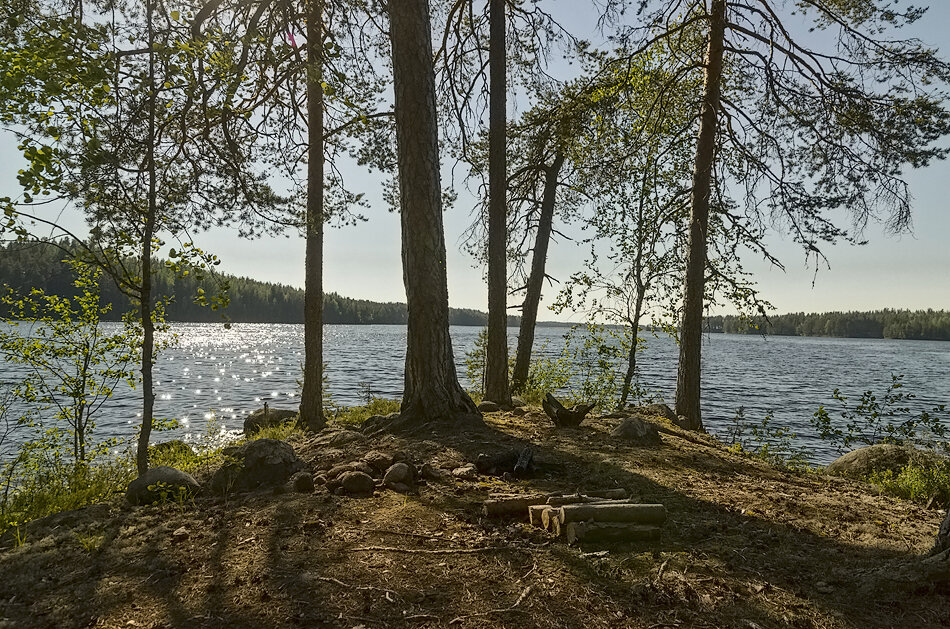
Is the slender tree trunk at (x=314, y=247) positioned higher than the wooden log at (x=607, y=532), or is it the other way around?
the slender tree trunk at (x=314, y=247)

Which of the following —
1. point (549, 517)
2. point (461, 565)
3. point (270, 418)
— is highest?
point (549, 517)

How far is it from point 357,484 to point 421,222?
145 inches

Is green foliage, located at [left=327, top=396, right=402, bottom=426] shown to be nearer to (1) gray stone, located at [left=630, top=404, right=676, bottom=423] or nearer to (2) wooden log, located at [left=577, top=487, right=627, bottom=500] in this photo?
(1) gray stone, located at [left=630, top=404, right=676, bottom=423]

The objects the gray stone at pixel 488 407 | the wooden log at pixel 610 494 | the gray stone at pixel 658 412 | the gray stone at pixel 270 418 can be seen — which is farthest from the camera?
the gray stone at pixel 270 418

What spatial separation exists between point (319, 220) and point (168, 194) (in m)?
4.03

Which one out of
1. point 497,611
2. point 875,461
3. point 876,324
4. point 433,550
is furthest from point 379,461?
point 876,324

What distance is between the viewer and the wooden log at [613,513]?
12.0 ft

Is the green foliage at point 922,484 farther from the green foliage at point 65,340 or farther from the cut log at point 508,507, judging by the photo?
the green foliage at point 65,340

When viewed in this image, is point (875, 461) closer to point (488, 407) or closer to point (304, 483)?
point (488, 407)

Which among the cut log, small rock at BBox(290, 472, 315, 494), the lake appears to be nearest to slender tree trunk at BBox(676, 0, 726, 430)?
the lake

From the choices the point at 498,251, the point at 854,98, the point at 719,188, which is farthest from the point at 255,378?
the point at 854,98

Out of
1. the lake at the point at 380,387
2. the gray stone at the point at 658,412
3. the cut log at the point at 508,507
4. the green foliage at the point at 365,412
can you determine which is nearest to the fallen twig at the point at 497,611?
the cut log at the point at 508,507

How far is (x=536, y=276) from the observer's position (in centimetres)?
1331

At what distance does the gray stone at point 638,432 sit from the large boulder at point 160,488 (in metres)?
5.34
